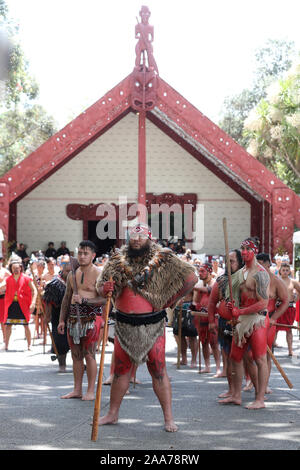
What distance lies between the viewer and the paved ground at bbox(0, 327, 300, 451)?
553 cm

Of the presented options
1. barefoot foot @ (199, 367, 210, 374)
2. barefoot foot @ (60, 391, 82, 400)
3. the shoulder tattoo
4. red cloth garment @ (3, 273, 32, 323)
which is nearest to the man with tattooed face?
the shoulder tattoo

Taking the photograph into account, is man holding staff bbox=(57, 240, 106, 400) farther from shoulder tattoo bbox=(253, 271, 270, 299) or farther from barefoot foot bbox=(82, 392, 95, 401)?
shoulder tattoo bbox=(253, 271, 270, 299)

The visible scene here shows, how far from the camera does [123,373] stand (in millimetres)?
6199

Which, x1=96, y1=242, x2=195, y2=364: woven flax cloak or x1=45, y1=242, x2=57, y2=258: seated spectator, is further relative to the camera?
x1=45, y1=242, x2=57, y2=258: seated spectator

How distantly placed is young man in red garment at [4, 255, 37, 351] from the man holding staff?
16.6ft

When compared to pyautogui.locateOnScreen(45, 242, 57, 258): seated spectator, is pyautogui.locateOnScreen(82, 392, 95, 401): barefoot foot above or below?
below

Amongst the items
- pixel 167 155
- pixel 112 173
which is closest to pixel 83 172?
pixel 112 173

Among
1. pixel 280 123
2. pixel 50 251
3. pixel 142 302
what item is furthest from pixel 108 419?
pixel 280 123

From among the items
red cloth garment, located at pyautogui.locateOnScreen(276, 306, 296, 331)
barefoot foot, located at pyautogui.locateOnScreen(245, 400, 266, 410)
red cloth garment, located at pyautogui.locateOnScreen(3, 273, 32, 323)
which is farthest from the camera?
red cloth garment, located at pyautogui.locateOnScreen(3, 273, 32, 323)

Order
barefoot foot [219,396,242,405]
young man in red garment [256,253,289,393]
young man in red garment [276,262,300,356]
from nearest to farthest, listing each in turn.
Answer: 1. barefoot foot [219,396,242,405]
2. young man in red garment [256,253,289,393]
3. young man in red garment [276,262,300,356]

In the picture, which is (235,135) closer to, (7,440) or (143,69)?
(143,69)

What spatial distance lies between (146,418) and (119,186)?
63.9 feet

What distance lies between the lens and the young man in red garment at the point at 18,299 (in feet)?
41.9

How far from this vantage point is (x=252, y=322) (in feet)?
23.9
